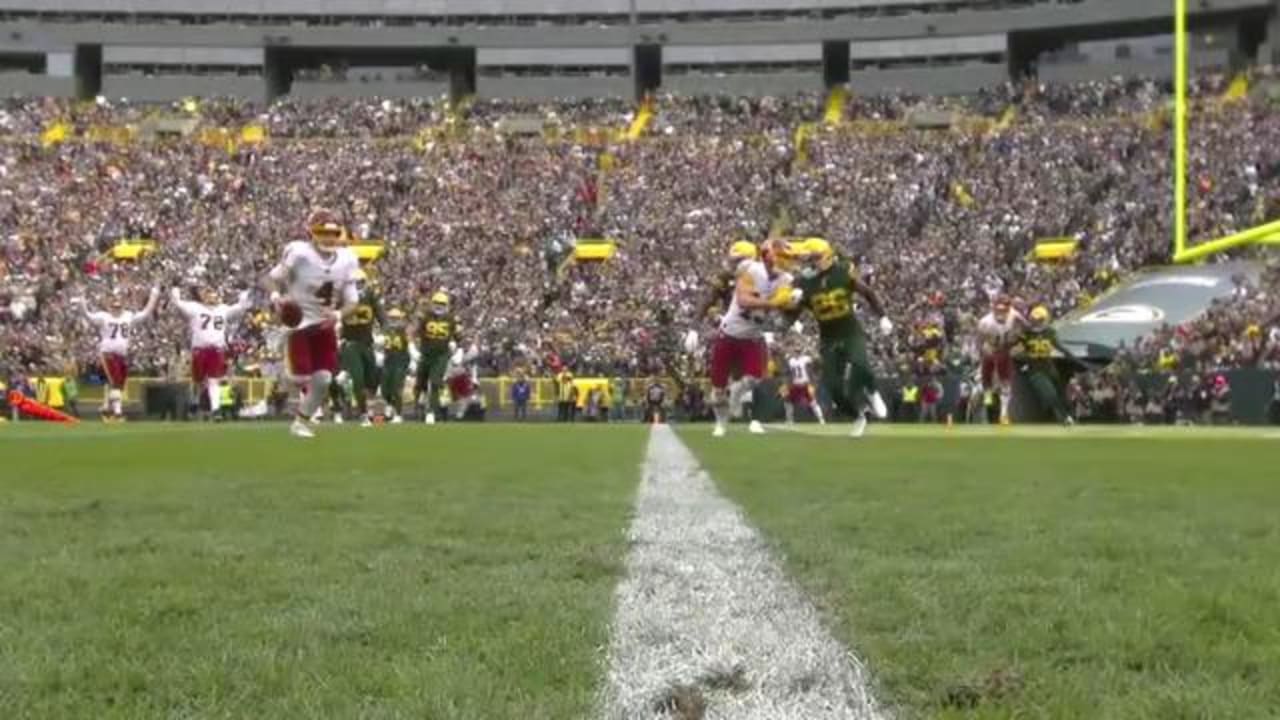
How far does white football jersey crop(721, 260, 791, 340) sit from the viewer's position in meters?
16.6

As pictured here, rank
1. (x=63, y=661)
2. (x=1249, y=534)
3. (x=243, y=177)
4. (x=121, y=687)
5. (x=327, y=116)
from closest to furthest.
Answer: (x=121, y=687)
(x=63, y=661)
(x=1249, y=534)
(x=243, y=177)
(x=327, y=116)

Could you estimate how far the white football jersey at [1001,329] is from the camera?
74.5 ft

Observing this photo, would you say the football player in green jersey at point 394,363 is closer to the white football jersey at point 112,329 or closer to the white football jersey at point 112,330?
the white football jersey at point 112,329

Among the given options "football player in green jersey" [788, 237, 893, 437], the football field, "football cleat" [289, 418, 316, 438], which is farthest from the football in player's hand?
the football field

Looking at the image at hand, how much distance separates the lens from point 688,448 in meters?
12.6

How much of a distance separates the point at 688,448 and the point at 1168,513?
614cm

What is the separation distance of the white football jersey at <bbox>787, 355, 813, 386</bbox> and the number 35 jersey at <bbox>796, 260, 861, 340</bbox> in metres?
12.2

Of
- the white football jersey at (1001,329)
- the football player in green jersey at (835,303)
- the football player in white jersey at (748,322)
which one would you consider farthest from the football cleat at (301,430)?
the white football jersey at (1001,329)

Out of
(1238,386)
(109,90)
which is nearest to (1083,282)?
(1238,386)

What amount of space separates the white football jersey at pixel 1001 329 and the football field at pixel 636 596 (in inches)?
554

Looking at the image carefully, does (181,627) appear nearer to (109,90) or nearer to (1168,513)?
(1168,513)

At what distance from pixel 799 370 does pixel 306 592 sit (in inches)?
984

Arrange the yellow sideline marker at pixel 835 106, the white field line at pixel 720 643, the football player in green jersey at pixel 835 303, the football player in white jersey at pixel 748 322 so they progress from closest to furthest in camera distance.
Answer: the white field line at pixel 720 643, the football player in green jersey at pixel 835 303, the football player in white jersey at pixel 748 322, the yellow sideline marker at pixel 835 106

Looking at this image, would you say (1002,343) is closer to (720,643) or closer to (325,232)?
(325,232)
